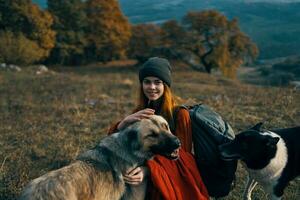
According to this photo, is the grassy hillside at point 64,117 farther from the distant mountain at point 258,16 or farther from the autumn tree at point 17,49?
the distant mountain at point 258,16

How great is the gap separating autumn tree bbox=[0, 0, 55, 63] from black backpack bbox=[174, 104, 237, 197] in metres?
28.6

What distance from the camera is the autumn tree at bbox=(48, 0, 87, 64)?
118 ft

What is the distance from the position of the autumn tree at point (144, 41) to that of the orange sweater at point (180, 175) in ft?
107

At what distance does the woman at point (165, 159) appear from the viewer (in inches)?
176

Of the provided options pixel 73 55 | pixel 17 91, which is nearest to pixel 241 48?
pixel 73 55

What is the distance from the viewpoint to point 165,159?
4629 millimetres

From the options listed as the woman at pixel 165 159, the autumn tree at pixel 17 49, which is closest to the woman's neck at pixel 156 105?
the woman at pixel 165 159

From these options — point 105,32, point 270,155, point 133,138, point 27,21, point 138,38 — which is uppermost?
point 133,138

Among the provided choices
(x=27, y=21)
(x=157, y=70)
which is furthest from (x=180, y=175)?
(x=27, y=21)

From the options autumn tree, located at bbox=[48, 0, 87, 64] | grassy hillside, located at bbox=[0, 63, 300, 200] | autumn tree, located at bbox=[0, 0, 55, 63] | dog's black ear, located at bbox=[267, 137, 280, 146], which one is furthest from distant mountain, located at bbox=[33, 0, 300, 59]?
dog's black ear, located at bbox=[267, 137, 280, 146]

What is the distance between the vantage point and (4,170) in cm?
633

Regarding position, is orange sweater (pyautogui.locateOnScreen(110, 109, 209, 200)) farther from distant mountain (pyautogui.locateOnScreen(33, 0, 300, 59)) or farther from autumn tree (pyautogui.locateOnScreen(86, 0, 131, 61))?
distant mountain (pyautogui.locateOnScreen(33, 0, 300, 59))

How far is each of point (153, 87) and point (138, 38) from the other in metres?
35.6

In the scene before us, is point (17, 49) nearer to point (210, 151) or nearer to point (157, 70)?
point (157, 70)
